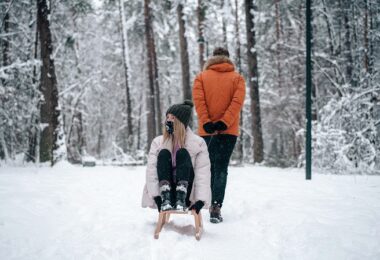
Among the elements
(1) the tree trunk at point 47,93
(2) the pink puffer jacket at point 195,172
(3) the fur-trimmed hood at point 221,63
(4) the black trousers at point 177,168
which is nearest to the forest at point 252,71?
(1) the tree trunk at point 47,93

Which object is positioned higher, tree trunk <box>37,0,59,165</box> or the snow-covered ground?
tree trunk <box>37,0,59,165</box>

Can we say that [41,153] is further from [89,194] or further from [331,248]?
[331,248]

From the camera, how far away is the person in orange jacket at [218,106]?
14.9 ft

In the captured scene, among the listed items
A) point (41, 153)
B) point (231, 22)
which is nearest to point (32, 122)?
point (41, 153)

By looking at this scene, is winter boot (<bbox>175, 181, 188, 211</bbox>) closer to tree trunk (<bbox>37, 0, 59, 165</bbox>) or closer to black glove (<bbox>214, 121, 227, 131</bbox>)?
black glove (<bbox>214, 121, 227, 131</bbox>)

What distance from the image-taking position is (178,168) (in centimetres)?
378

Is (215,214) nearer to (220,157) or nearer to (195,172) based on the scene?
(220,157)

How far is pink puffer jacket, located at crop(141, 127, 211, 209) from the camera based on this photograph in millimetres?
3811

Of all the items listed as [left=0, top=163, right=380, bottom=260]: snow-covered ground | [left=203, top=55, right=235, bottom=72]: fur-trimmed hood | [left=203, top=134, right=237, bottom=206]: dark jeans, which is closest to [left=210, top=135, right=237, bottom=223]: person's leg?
[left=203, top=134, right=237, bottom=206]: dark jeans

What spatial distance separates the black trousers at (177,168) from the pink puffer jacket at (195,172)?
9cm

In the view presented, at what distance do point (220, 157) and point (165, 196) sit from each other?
50.5 inches

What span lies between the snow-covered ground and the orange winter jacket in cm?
135

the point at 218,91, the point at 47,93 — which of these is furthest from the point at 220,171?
the point at 47,93

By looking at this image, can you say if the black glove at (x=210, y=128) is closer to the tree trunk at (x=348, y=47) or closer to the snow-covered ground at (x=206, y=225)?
the snow-covered ground at (x=206, y=225)
